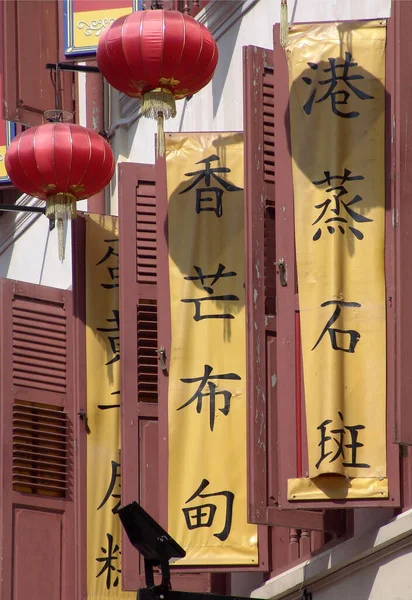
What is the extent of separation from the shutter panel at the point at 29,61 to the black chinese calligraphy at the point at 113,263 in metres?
2.38

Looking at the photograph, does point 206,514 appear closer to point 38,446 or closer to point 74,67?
point 38,446

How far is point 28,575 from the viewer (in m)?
14.4

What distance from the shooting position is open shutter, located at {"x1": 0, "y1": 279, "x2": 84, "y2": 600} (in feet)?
47.3

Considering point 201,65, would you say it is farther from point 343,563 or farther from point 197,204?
point 343,563

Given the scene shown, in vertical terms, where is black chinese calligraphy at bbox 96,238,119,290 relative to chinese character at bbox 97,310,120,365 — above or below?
above

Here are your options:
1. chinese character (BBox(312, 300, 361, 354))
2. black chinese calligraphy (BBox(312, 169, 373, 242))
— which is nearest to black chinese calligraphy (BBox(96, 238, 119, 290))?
black chinese calligraphy (BBox(312, 169, 373, 242))

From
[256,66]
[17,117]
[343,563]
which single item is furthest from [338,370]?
[17,117]

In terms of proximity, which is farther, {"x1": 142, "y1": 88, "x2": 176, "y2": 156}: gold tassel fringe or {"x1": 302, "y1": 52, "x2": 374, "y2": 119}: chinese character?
{"x1": 142, "y1": 88, "x2": 176, "y2": 156}: gold tassel fringe

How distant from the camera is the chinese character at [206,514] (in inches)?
479

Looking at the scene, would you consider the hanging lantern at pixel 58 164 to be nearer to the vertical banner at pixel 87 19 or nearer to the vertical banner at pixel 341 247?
the vertical banner at pixel 87 19

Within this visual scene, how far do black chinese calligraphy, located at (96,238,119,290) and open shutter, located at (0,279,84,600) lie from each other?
2.55 feet

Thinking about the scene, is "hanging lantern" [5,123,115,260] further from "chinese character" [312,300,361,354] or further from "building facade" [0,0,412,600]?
"chinese character" [312,300,361,354]

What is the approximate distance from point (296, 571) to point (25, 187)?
3991 mm

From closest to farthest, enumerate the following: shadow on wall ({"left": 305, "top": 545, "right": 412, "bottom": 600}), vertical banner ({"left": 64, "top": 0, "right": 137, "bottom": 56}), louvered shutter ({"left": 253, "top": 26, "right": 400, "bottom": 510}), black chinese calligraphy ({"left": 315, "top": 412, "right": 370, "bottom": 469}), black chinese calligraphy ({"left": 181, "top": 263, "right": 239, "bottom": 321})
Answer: shadow on wall ({"left": 305, "top": 545, "right": 412, "bottom": 600}), black chinese calligraphy ({"left": 315, "top": 412, "right": 370, "bottom": 469}), louvered shutter ({"left": 253, "top": 26, "right": 400, "bottom": 510}), black chinese calligraphy ({"left": 181, "top": 263, "right": 239, "bottom": 321}), vertical banner ({"left": 64, "top": 0, "right": 137, "bottom": 56})
